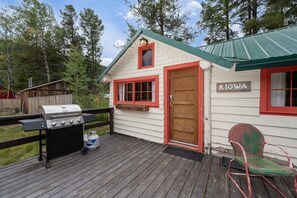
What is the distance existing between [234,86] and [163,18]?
8.92 meters

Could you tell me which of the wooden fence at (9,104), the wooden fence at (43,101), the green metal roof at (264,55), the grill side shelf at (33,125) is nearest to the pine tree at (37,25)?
the wooden fence at (9,104)

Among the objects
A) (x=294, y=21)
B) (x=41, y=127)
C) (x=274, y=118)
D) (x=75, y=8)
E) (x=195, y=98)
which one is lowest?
(x=41, y=127)

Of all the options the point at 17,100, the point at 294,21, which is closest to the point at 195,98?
the point at 294,21

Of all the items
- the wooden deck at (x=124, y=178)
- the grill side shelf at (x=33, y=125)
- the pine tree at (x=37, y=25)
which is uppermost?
the pine tree at (x=37, y=25)

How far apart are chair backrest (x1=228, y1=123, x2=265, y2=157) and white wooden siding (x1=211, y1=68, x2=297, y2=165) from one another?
1.80 feet

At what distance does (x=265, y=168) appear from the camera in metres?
1.71

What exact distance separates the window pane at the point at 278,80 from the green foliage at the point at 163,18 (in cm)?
848

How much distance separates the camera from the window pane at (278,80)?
2364 millimetres

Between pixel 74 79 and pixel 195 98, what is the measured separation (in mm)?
8708

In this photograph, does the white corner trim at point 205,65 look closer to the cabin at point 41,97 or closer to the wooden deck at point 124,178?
the wooden deck at point 124,178

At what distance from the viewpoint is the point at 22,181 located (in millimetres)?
2135

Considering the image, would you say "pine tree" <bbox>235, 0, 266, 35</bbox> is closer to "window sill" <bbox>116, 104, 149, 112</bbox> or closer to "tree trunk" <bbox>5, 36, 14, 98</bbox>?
"window sill" <bbox>116, 104, 149, 112</bbox>

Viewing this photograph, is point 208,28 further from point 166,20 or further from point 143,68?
point 143,68

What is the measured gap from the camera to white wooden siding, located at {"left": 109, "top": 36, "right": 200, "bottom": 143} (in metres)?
3.62
